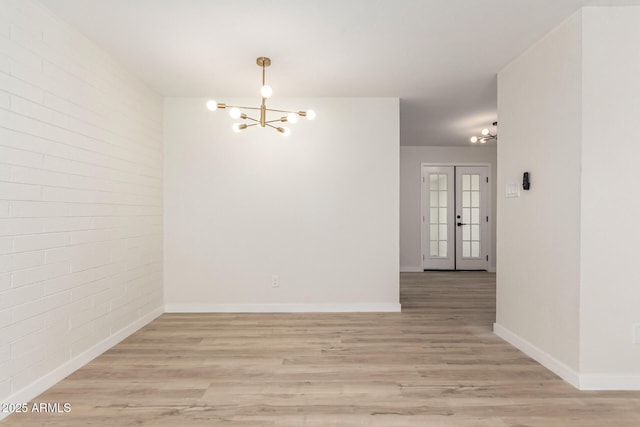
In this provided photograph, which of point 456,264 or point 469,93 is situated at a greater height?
point 469,93

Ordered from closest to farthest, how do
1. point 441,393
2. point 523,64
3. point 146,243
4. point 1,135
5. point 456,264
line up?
point 1,135, point 441,393, point 523,64, point 146,243, point 456,264

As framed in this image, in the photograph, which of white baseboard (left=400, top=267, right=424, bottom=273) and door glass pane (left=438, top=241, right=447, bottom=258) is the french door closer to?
door glass pane (left=438, top=241, right=447, bottom=258)

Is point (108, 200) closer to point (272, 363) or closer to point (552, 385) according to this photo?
point (272, 363)

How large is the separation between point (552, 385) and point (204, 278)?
11.5ft

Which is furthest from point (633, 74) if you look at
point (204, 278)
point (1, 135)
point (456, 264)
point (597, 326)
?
point (456, 264)

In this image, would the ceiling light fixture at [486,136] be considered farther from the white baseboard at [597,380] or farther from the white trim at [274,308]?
the white baseboard at [597,380]

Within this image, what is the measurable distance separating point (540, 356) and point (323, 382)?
69.0 inches

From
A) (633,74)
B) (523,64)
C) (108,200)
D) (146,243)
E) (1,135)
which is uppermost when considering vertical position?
(523,64)

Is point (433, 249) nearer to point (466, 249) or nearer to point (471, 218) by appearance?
point (466, 249)

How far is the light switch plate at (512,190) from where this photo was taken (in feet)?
9.96

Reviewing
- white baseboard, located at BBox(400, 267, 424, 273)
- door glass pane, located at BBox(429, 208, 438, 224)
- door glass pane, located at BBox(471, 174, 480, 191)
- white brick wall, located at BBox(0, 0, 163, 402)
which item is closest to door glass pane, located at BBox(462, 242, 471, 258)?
door glass pane, located at BBox(429, 208, 438, 224)

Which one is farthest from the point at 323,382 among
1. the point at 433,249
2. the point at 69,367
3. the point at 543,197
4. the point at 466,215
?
the point at 466,215

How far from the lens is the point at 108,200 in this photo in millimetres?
3031

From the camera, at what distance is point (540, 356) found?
272 cm
